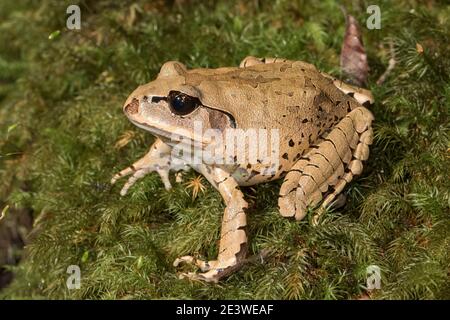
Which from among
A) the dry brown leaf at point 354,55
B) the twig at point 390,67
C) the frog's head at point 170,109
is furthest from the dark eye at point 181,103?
the twig at point 390,67

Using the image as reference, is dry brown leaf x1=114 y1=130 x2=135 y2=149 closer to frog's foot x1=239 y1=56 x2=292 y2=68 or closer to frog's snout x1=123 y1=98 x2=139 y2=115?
frog's snout x1=123 y1=98 x2=139 y2=115

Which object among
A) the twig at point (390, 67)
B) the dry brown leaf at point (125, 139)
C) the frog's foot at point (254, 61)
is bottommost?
the dry brown leaf at point (125, 139)

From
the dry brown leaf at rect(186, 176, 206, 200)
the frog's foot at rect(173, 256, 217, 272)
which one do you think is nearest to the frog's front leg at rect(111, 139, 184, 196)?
the dry brown leaf at rect(186, 176, 206, 200)

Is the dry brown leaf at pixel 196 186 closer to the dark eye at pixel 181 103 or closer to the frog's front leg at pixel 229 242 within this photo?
the frog's front leg at pixel 229 242

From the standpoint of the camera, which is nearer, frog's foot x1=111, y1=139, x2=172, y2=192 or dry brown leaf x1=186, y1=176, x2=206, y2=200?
dry brown leaf x1=186, y1=176, x2=206, y2=200

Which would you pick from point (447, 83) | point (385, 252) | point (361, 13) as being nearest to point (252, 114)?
point (385, 252)

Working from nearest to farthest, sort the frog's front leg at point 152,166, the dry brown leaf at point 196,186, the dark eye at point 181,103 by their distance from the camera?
the dark eye at point 181,103
the dry brown leaf at point 196,186
the frog's front leg at point 152,166

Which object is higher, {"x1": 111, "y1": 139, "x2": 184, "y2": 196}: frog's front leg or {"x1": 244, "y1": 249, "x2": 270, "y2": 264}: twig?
{"x1": 111, "y1": 139, "x2": 184, "y2": 196}: frog's front leg

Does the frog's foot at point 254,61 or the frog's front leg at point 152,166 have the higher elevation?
the frog's foot at point 254,61
